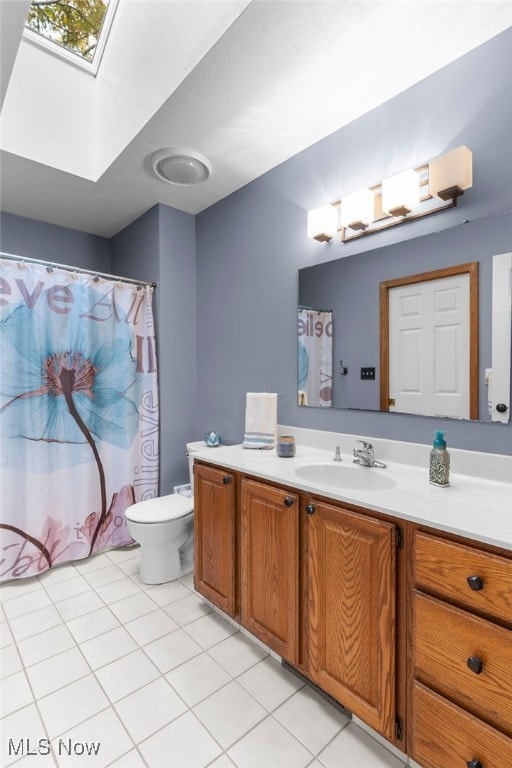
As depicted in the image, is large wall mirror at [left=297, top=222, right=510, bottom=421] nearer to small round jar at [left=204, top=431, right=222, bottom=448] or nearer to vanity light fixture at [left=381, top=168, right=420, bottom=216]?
vanity light fixture at [left=381, top=168, right=420, bottom=216]

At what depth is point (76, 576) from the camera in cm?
225

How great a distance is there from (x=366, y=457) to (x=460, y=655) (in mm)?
763

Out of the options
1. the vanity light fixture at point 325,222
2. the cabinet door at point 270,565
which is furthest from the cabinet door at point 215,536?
the vanity light fixture at point 325,222

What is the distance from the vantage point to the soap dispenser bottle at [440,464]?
1307 millimetres

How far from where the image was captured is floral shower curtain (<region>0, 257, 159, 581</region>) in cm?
213

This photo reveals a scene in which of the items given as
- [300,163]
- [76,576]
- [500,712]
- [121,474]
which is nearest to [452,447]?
[500,712]

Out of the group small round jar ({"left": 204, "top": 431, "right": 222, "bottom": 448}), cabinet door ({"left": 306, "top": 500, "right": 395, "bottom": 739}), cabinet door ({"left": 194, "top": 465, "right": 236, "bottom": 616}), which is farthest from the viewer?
small round jar ({"left": 204, "top": 431, "right": 222, "bottom": 448})

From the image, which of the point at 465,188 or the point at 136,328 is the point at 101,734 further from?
the point at 465,188

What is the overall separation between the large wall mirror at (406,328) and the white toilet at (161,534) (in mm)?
950

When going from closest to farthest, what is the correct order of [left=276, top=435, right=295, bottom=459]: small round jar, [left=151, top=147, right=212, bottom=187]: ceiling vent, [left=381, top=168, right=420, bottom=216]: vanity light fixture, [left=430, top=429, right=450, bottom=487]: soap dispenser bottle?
[left=430, top=429, right=450, bottom=487]: soap dispenser bottle
[left=381, top=168, right=420, bottom=216]: vanity light fixture
[left=276, top=435, right=295, bottom=459]: small round jar
[left=151, top=147, right=212, bottom=187]: ceiling vent

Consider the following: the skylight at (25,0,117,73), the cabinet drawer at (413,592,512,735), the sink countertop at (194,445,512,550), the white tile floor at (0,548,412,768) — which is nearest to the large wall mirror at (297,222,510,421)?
the sink countertop at (194,445,512,550)

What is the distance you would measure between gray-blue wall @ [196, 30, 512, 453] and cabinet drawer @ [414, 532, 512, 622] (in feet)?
1.87

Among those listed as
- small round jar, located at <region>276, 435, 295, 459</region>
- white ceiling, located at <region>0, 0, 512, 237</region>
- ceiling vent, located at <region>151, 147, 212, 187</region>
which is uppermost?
white ceiling, located at <region>0, 0, 512, 237</region>

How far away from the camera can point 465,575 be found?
0.94 metres
